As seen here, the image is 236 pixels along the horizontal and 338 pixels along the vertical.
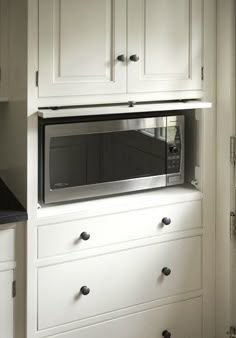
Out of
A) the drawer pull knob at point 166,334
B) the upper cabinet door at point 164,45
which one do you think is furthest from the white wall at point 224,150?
the drawer pull knob at point 166,334

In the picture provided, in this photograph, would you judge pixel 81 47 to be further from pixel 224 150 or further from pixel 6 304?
pixel 6 304

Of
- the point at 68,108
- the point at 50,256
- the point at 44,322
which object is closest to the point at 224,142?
the point at 68,108

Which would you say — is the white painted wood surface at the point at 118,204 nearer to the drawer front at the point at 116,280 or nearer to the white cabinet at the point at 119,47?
the drawer front at the point at 116,280

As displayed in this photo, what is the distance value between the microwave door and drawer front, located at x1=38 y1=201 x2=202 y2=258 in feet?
0.37

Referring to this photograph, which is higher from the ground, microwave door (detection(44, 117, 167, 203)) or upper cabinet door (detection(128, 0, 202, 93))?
upper cabinet door (detection(128, 0, 202, 93))

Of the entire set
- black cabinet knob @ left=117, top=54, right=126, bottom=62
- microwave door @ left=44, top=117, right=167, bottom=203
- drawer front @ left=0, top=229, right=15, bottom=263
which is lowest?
drawer front @ left=0, top=229, right=15, bottom=263

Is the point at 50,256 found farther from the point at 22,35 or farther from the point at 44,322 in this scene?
the point at 22,35

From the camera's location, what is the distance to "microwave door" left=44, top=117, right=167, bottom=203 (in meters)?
2.32

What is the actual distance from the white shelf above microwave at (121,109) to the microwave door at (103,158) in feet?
0.23

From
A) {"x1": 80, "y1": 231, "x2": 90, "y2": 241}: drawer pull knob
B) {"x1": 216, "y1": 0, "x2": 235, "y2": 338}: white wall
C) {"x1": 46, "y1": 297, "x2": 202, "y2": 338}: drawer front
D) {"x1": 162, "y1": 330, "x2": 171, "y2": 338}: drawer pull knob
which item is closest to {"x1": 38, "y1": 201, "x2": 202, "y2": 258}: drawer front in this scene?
{"x1": 80, "y1": 231, "x2": 90, "y2": 241}: drawer pull knob

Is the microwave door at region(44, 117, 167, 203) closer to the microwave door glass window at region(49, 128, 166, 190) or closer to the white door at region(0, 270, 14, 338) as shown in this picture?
the microwave door glass window at region(49, 128, 166, 190)

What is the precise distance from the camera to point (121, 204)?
2447 millimetres

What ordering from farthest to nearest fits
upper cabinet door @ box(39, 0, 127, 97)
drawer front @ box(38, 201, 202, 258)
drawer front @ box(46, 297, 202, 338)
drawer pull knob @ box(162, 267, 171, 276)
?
1. drawer pull knob @ box(162, 267, 171, 276)
2. drawer front @ box(46, 297, 202, 338)
3. drawer front @ box(38, 201, 202, 258)
4. upper cabinet door @ box(39, 0, 127, 97)

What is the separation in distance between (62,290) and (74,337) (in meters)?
0.22
